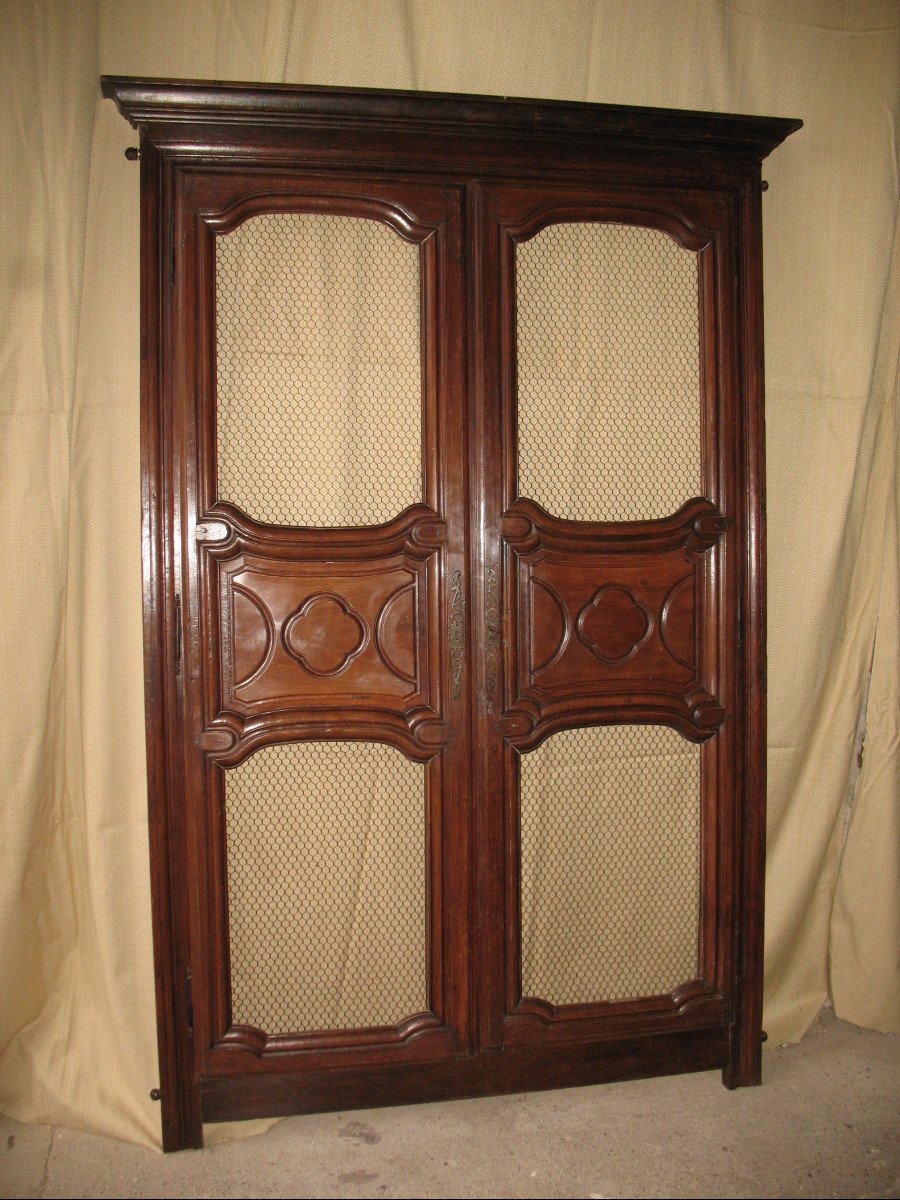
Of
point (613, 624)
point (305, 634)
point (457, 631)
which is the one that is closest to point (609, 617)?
point (613, 624)

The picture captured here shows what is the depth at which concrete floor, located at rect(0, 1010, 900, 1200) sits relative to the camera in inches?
58.2

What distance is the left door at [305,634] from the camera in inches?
58.4

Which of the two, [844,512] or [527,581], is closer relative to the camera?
[527,581]

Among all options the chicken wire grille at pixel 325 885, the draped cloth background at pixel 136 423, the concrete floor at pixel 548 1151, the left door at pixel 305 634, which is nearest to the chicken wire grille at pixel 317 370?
the left door at pixel 305 634

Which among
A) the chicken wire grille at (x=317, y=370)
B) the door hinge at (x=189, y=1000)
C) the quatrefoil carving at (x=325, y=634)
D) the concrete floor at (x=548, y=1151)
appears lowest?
the concrete floor at (x=548, y=1151)

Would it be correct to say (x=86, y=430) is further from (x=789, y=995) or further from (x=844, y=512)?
(x=789, y=995)

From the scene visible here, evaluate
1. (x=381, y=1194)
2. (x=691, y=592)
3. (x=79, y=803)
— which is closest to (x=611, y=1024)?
(x=381, y=1194)

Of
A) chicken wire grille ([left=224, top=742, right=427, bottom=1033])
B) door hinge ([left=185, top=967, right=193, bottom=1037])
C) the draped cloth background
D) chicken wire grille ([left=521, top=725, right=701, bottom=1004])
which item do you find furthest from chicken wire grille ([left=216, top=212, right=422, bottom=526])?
door hinge ([left=185, top=967, right=193, bottom=1037])

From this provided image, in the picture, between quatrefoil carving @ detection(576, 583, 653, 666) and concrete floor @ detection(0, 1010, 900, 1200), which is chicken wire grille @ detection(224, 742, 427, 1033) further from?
quatrefoil carving @ detection(576, 583, 653, 666)

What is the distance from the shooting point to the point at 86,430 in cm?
168

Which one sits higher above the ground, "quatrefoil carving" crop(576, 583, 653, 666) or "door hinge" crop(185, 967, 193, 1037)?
"quatrefoil carving" crop(576, 583, 653, 666)

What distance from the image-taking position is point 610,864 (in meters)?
1.65

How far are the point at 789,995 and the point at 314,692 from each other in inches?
56.4

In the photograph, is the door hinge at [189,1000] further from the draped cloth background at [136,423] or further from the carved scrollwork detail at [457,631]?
the carved scrollwork detail at [457,631]
